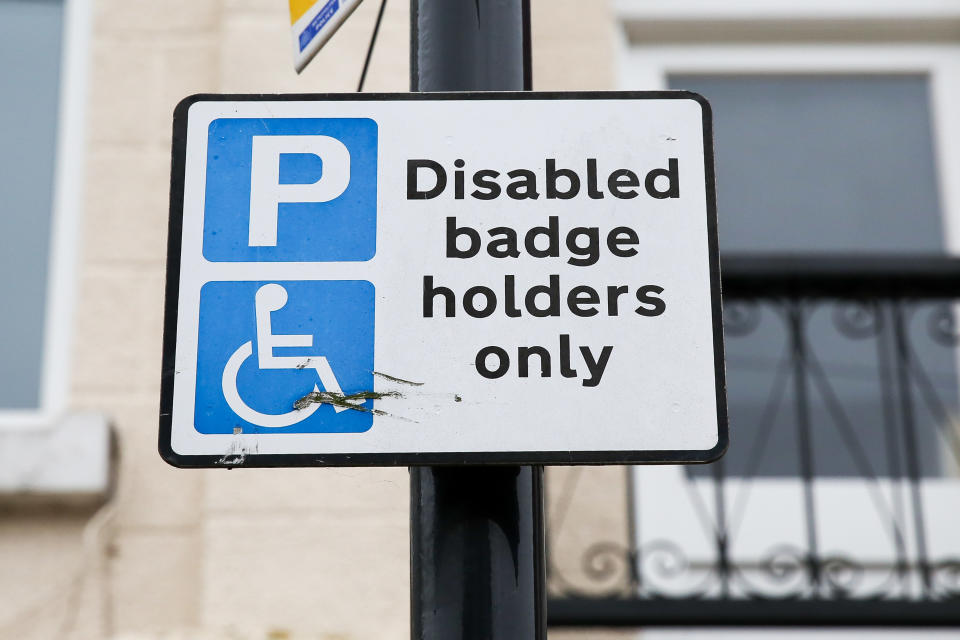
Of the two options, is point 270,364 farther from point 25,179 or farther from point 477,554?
point 25,179

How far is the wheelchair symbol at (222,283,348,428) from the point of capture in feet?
4.90

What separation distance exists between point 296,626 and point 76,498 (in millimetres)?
780

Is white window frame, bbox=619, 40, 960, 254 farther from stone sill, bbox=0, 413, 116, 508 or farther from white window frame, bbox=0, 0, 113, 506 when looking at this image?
stone sill, bbox=0, 413, 116, 508

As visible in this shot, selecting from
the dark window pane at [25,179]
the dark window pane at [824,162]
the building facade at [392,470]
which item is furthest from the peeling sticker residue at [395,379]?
the dark window pane at [824,162]

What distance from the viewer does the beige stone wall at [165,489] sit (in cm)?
334

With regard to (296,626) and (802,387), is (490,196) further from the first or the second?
(802,387)

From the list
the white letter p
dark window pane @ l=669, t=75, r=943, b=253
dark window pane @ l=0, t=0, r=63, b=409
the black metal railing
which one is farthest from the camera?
dark window pane @ l=669, t=75, r=943, b=253

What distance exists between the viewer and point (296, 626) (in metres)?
3.30

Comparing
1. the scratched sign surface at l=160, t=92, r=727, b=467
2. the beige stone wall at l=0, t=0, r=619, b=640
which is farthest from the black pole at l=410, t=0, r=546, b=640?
the beige stone wall at l=0, t=0, r=619, b=640

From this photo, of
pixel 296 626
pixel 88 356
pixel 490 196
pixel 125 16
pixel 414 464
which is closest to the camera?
pixel 414 464

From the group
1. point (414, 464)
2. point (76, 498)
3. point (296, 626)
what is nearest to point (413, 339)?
point (414, 464)

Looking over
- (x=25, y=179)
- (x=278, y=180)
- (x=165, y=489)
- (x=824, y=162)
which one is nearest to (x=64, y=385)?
(x=165, y=489)

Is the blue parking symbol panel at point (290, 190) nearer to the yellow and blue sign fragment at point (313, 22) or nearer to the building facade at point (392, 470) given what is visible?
the yellow and blue sign fragment at point (313, 22)

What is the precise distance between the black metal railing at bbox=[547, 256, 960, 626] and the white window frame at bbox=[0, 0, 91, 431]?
164cm
